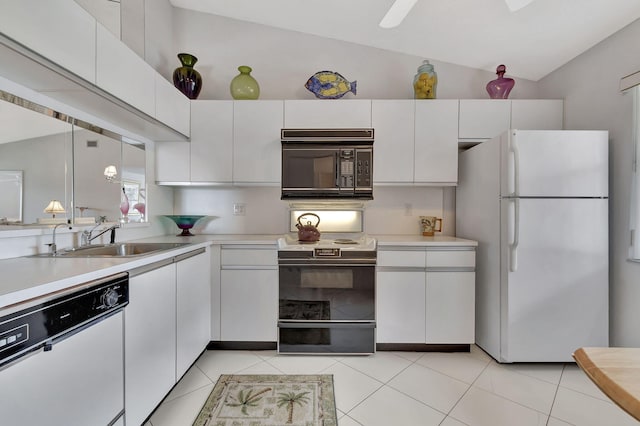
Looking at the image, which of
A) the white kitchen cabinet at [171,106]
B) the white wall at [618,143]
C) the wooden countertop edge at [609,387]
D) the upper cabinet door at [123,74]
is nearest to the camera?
the wooden countertop edge at [609,387]

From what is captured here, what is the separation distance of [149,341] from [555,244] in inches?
103

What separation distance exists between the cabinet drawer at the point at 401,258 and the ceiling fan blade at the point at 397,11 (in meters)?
1.54

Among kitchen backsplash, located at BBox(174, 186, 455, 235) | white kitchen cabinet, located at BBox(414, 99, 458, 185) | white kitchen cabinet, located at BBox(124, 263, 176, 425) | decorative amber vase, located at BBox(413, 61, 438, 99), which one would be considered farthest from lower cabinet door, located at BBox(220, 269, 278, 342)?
decorative amber vase, located at BBox(413, 61, 438, 99)

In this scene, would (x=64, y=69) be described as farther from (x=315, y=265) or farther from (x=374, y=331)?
(x=374, y=331)

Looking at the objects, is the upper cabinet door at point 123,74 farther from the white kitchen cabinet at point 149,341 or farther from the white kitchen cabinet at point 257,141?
the white kitchen cabinet at point 149,341

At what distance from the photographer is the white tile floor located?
5.00ft

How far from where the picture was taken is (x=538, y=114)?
2459mm

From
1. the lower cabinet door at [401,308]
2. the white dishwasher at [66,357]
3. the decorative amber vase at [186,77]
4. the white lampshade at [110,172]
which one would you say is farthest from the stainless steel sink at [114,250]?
the lower cabinet door at [401,308]

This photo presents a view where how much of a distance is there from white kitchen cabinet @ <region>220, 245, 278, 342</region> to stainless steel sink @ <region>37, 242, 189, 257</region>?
1.76ft

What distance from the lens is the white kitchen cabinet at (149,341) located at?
1261mm

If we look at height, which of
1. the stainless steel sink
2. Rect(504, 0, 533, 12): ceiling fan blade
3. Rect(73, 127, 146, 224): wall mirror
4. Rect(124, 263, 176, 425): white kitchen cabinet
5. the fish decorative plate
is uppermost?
the fish decorative plate

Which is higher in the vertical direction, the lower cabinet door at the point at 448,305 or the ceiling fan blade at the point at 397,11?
the ceiling fan blade at the point at 397,11

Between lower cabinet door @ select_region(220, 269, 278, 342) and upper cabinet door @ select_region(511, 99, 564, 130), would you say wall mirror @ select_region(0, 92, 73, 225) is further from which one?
upper cabinet door @ select_region(511, 99, 564, 130)

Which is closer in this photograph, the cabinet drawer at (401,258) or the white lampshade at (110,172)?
the white lampshade at (110,172)
